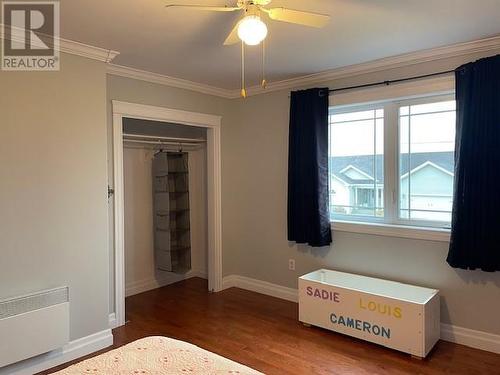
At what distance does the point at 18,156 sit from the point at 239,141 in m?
2.50

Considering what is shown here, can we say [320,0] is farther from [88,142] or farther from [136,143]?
[136,143]

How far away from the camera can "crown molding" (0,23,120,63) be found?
277cm

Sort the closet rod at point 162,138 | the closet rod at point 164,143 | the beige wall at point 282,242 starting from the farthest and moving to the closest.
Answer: the closet rod at point 164,143
the closet rod at point 162,138
the beige wall at point 282,242

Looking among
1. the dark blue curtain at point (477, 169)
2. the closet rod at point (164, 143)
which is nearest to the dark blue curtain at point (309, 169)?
the dark blue curtain at point (477, 169)

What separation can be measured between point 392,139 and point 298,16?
1935 mm

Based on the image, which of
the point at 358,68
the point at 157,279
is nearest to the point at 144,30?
the point at 358,68

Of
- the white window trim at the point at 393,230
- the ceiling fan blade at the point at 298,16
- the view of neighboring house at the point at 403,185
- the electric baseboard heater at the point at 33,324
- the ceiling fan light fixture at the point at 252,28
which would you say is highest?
the ceiling fan blade at the point at 298,16

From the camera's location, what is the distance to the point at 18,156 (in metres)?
2.57

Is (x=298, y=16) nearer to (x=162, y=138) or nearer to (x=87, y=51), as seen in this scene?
(x=87, y=51)

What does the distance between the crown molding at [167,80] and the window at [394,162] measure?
1.35 metres

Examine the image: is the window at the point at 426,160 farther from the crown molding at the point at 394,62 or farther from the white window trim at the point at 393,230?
the crown molding at the point at 394,62
